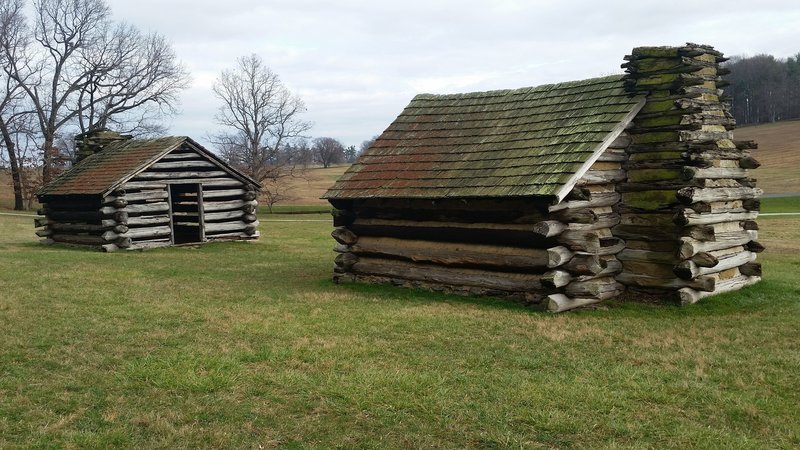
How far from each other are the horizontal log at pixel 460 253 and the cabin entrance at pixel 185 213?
A: 1117 centimetres

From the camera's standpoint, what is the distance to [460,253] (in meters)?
12.3

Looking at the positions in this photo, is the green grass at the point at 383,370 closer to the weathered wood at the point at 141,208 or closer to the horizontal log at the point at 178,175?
the weathered wood at the point at 141,208

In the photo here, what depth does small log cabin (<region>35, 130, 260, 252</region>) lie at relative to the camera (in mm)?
20734

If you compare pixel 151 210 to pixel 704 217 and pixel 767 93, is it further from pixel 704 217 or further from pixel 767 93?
pixel 767 93

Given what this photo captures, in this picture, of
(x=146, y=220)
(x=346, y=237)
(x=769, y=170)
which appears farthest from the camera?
(x=769, y=170)

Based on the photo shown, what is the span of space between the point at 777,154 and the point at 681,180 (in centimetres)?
6445

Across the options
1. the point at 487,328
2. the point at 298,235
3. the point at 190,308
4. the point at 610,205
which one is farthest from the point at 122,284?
the point at 298,235

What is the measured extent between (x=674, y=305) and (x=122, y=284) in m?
9.89

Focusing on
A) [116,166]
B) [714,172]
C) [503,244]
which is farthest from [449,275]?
[116,166]

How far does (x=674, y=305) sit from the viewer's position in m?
11.1

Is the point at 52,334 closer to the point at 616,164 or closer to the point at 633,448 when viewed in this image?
the point at 633,448

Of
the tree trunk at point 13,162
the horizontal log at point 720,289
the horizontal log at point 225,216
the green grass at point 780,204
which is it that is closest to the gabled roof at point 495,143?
the horizontal log at point 720,289

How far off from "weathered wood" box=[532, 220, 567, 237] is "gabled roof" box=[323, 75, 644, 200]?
1.73ft

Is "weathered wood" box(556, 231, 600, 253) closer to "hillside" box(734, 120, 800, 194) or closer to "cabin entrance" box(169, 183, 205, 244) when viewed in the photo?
"cabin entrance" box(169, 183, 205, 244)
